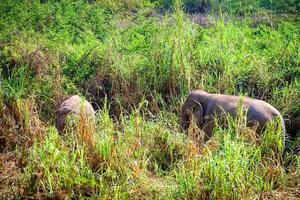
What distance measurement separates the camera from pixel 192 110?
6566 millimetres

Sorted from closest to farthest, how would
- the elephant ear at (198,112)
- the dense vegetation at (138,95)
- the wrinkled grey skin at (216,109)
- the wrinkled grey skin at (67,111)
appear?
the dense vegetation at (138,95) → the wrinkled grey skin at (216,109) → the wrinkled grey skin at (67,111) → the elephant ear at (198,112)

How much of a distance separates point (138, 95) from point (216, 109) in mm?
1494

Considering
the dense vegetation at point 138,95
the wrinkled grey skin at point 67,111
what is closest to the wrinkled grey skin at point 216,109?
the dense vegetation at point 138,95

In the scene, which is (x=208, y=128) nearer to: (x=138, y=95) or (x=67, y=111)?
(x=138, y=95)

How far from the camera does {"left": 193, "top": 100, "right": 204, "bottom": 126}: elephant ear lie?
6484 mm

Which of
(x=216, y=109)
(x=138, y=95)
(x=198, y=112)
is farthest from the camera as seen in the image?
(x=138, y=95)

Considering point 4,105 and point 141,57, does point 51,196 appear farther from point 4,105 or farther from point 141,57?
point 141,57

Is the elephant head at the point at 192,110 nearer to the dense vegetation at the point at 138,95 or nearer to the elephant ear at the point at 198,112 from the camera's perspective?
the elephant ear at the point at 198,112

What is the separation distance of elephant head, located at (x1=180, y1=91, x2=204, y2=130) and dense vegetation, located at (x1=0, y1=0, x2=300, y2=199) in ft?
0.71

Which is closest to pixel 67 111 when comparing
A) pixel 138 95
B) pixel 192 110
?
pixel 138 95

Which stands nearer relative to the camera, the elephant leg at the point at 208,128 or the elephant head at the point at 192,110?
the elephant leg at the point at 208,128

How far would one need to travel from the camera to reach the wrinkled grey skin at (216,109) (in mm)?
5730

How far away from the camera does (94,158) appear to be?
17.4 feet

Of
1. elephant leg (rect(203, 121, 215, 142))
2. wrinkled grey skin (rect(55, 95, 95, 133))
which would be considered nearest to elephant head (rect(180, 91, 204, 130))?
elephant leg (rect(203, 121, 215, 142))
